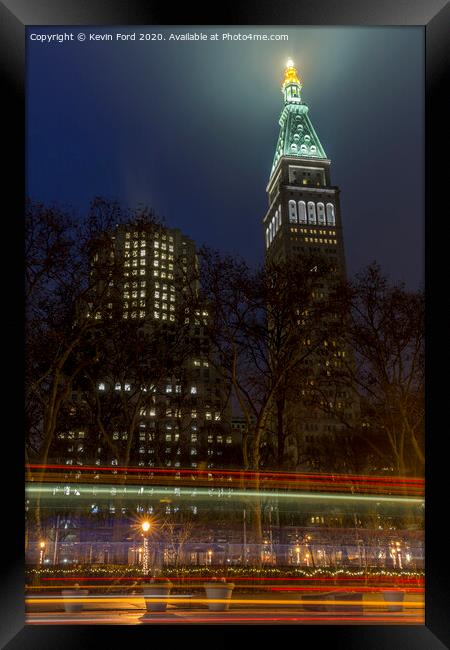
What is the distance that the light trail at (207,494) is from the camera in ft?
27.6

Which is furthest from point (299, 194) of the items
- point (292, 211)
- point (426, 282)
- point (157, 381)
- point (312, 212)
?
point (426, 282)

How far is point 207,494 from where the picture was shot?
1010 centimetres

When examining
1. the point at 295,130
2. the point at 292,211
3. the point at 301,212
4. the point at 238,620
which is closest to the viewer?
the point at 238,620

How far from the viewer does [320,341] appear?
→ 11.0 m

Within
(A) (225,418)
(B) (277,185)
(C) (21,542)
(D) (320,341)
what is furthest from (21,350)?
(A) (225,418)

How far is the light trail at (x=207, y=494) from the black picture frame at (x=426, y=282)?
4.09m

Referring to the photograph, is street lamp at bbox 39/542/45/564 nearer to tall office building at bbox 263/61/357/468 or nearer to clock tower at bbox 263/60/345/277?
tall office building at bbox 263/61/357/468

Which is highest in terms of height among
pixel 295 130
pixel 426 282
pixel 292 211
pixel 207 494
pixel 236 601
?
pixel 295 130

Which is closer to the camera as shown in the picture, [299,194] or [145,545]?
[299,194]

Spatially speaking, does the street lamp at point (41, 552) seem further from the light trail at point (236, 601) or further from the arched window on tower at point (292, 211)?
the arched window on tower at point (292, 211)

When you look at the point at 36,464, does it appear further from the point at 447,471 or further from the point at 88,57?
the point at 447,471

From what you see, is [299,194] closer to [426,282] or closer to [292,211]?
[292,211]

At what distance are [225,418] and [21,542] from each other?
880cm

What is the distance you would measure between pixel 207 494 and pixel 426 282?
698 cm
